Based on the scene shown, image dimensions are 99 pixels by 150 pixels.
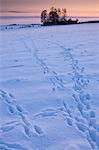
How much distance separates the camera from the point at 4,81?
8391 mm

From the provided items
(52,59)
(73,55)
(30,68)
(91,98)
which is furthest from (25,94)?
(73,55)

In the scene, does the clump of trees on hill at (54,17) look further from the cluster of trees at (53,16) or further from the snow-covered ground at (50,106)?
the snow-covered ground at (50,106)

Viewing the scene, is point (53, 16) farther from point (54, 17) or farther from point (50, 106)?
point (50, 106)

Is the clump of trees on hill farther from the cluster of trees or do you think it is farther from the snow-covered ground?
the snow-covered ground

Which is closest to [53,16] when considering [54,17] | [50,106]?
[54,17]

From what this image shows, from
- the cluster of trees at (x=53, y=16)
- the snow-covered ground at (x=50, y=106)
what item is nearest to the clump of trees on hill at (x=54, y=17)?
the cluster of trees at (x=53, y=16)

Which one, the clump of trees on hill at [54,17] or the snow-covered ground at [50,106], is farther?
the clump of trees on hill at [54,17]

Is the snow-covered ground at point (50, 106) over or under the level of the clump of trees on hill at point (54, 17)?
over

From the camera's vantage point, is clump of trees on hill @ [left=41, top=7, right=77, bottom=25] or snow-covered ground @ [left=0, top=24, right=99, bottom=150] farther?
clump of trees on hill @ [left=41, top=7, right=77, bottom=25]

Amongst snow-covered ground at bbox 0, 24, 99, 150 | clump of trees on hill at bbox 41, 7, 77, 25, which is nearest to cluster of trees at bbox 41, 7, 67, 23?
clump of trees on hill at bbox 41, 7, 77, 25

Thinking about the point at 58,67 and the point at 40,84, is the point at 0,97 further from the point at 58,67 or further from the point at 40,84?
the point at 58,67

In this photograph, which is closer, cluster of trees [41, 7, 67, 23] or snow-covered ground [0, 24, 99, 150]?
snow-covered ground [0, 24, 99, 150]

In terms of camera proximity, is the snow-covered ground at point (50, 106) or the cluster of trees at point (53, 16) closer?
the snow-covered ground at point (50, 106)

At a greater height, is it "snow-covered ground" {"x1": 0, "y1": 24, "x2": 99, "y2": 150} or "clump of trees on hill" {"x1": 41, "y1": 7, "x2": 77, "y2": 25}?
"snow-covered ground" {"x1": 0, "y1": 24, "x2": 99, "y2": 150}
